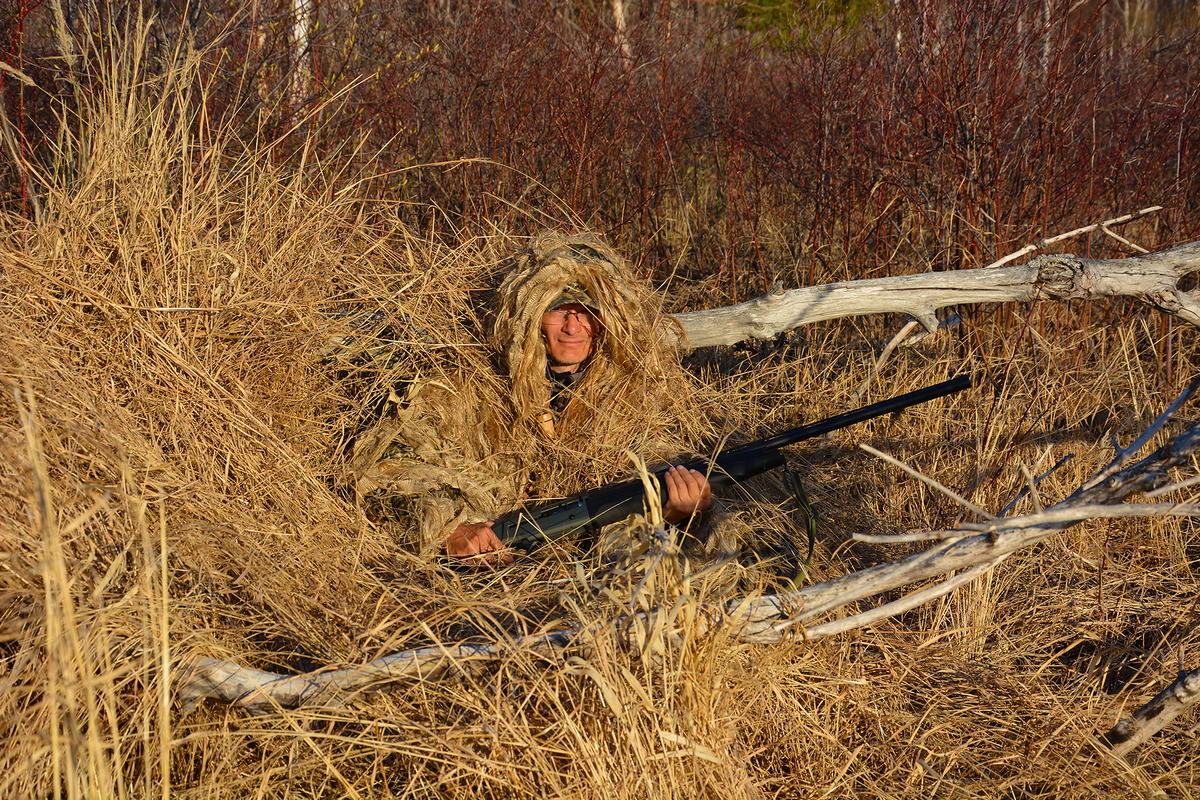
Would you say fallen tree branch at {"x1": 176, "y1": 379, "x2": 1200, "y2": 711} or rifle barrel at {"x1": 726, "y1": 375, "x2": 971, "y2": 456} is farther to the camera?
rifle barrel at {"x1": 726, "y1": 375, "x2": 971, "y2": 456}

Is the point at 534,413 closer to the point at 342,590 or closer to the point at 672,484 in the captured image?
the point at 672,484

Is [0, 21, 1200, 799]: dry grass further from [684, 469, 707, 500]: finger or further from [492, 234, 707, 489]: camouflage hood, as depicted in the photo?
[684, 469, 707, 500]: finger

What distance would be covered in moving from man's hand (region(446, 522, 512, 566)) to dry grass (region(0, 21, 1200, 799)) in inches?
8.0

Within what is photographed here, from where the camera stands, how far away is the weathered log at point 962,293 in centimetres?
388

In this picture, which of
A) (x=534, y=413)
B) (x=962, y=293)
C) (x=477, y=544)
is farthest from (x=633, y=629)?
(x=962, y=293)

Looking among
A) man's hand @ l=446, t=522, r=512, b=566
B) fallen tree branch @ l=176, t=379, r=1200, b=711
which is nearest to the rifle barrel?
man's hand @ l=446, t=522, r=512, b=566

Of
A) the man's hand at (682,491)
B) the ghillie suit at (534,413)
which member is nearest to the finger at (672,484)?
the man's hand at (682,491)

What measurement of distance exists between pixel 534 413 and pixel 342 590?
1298 millimetres

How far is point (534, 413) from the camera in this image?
3.94 meters

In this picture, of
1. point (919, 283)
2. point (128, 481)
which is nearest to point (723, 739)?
point (128, 481)

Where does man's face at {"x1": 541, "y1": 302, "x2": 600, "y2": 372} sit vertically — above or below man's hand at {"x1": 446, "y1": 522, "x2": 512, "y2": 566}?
above

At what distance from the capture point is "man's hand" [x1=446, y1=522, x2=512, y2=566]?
3346mm

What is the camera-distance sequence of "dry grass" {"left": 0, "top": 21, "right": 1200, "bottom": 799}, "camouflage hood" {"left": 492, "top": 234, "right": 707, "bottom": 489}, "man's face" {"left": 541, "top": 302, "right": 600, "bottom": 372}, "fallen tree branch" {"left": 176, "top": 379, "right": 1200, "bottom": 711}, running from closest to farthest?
"dry grass" {"left": 0, "top": 21, "right": 1200, "bottom": 799}, "fallen tree branch" {"left": 176, "top": 379, "right": 1200, "bottom": 711}, "camouflage hood" {"left": 492, "top": 234, "right": 707, "bottom": 489}, "man's face" {"left": 541, "top": 302, "right": 600, "bottom": 372}

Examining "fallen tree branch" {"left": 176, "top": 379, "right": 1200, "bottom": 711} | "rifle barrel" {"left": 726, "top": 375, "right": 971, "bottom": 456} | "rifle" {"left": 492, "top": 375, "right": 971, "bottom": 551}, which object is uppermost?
"fallen tree branch" {"left": 176, "top": 379, "right": 1200, "bottom": 711}
